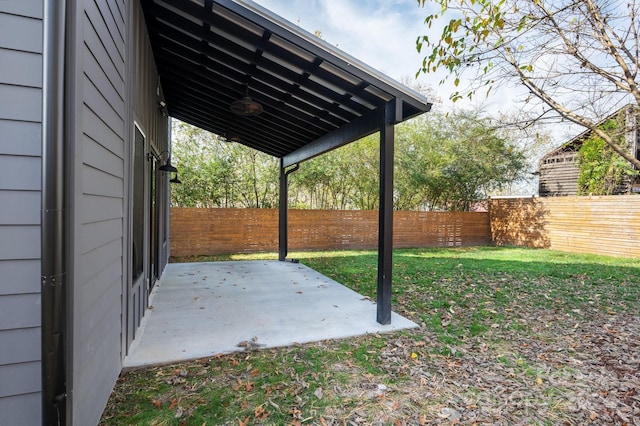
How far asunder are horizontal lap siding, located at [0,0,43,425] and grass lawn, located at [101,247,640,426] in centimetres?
82

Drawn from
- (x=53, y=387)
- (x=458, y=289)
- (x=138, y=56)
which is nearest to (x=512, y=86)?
(x=458, y=289)

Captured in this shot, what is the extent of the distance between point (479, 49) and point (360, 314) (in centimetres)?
332

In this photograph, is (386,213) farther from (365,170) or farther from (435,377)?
(365,170)

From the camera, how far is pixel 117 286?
2287 millimetres

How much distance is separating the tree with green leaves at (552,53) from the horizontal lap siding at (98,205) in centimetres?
238

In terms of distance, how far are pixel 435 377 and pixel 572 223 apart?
Answer: 425 inches

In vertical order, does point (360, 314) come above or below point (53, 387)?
below

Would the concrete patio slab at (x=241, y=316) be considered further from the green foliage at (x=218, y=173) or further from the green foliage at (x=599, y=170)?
the green foliage at (x=599, y=170)

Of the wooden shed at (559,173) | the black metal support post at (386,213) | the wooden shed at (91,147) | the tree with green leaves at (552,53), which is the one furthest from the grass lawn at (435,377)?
the wooden shed at (559,173)

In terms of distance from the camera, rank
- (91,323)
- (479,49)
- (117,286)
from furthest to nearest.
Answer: (479,49) → (117,286) → (91,323)

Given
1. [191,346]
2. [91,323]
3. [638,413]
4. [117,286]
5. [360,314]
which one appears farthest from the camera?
[360,314]

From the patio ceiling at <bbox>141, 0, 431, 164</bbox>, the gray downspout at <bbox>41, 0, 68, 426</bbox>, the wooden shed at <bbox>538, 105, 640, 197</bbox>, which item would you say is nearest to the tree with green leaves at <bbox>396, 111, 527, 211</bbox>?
the wooden shed at <bbox>538, 105, 640, 197</bbox>

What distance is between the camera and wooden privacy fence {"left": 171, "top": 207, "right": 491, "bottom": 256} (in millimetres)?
8797

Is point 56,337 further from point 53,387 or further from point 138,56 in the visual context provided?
point 138,56
